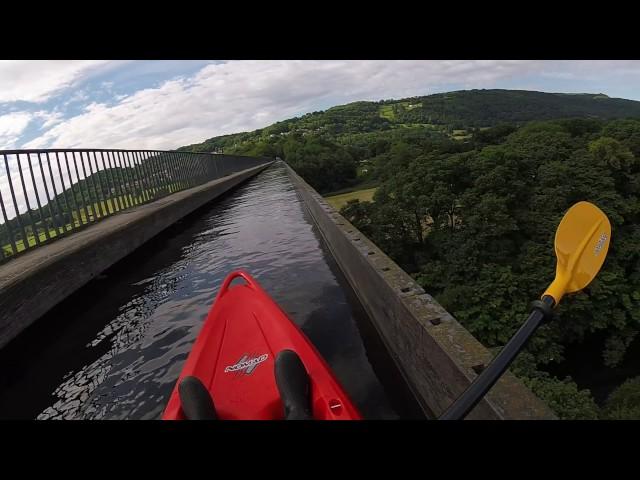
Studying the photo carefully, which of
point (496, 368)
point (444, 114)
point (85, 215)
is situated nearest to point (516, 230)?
point (85, 215)

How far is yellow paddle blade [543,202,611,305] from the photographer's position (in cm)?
263

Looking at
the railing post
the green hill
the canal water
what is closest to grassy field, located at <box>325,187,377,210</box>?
the green hill

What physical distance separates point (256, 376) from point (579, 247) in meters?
2.29

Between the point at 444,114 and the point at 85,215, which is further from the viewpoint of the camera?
the point at 444,114

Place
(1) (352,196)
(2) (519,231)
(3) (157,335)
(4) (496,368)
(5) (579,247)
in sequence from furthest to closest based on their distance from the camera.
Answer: (1) (352,196) < (2) (519,231) < (3) (157,335) < (5) (579,247) < (4) (496,368)

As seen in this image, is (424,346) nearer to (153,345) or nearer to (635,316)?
(153,345)

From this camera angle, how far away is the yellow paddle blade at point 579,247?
2.63 metres

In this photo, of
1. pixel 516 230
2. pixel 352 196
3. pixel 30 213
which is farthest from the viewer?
pixel 352 196

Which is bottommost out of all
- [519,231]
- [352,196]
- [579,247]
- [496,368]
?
[519,231]

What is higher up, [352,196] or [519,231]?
[352,196]

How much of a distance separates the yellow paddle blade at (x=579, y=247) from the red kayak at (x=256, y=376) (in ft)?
5.05

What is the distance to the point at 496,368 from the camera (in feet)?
5.69

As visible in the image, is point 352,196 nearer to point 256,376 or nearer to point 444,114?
point 256,376

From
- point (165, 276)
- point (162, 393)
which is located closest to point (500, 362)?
point (162, 393)
